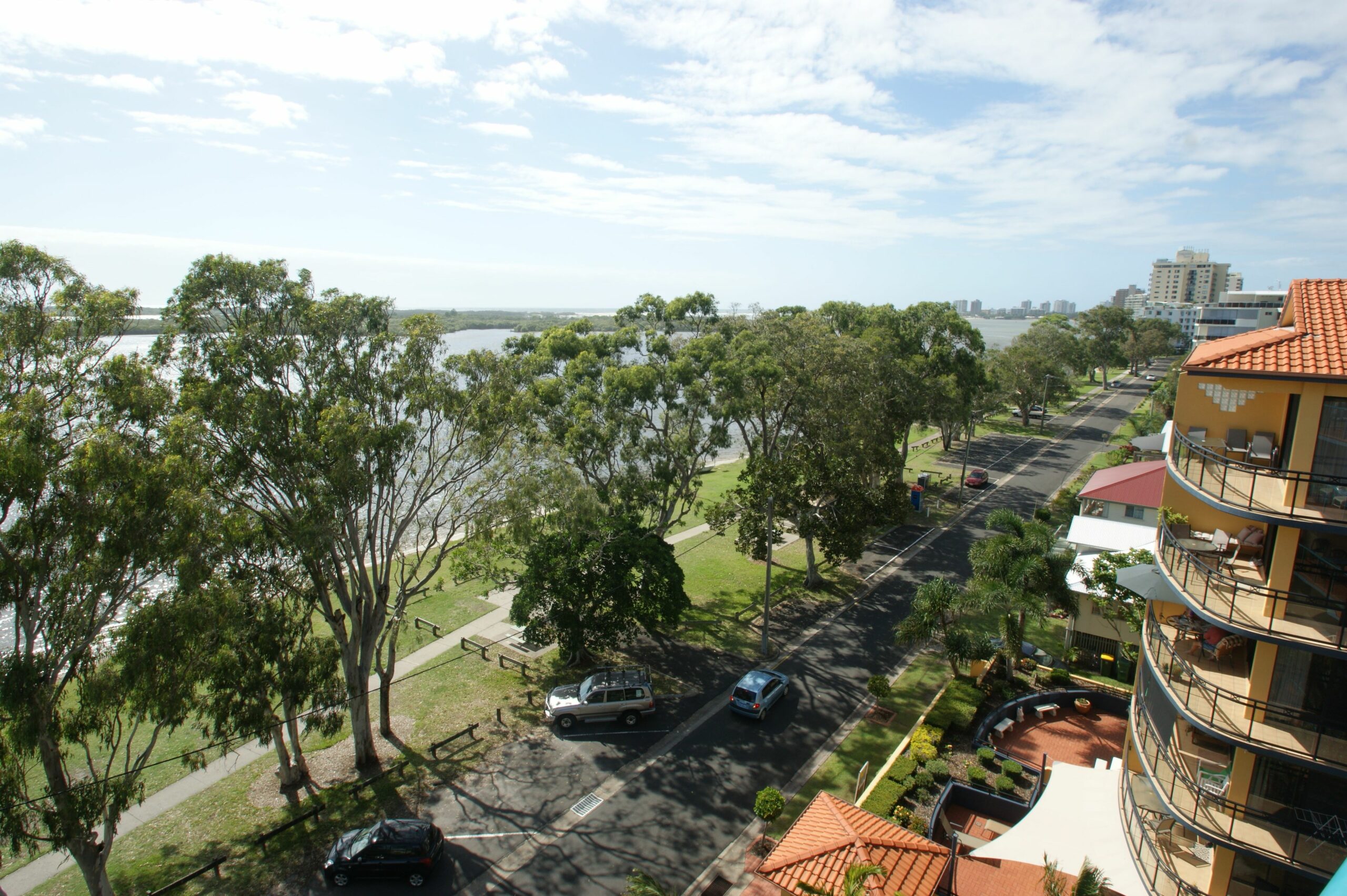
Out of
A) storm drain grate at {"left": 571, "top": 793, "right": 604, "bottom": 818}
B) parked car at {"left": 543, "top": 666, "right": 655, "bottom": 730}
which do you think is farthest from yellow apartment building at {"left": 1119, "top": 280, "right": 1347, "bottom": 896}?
parked car at {"left": 543, "top": 666, "right": 655, "bottom": 730}

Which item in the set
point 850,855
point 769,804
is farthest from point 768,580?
point 850,855

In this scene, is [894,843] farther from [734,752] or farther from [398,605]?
[398,605]

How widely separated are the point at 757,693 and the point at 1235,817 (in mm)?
13533

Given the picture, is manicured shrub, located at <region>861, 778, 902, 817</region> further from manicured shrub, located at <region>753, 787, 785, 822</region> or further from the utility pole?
the utility pole

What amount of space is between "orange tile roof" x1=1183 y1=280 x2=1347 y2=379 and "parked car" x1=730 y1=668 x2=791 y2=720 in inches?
606

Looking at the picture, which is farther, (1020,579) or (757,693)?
(1020,579)

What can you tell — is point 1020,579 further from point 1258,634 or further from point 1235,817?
point 1258,634

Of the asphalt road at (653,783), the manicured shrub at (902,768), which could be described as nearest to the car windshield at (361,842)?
the asphalt road at (653,783)

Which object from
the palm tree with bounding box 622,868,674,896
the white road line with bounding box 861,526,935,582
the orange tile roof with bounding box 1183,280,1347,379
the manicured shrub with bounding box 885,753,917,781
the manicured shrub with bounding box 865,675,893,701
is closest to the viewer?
the orange tile roof with bounding box 1183,280,1347,379

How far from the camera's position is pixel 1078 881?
12594 millimetres

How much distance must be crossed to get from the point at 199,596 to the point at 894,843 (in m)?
14.6

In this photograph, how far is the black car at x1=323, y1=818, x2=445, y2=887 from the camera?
16719mm

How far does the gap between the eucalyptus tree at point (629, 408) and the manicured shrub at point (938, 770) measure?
44.1ft

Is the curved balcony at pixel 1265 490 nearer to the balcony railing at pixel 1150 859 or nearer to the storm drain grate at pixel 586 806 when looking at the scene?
the balcony railing at pixel 1150 859
